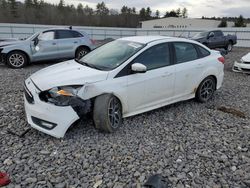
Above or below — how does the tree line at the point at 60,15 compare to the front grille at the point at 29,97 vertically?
above

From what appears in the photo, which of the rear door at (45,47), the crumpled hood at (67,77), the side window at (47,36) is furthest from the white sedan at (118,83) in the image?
the side window at (47,36)

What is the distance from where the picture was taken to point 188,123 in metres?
4.29

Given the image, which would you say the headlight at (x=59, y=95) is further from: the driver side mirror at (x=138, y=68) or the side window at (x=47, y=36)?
the side window at (x=47, y=36)

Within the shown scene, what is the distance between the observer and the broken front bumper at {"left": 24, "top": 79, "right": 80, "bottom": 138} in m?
3.29

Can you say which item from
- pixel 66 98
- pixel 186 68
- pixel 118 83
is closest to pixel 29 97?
pixel 66 98

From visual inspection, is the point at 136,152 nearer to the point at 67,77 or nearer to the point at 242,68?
the point at 67,77

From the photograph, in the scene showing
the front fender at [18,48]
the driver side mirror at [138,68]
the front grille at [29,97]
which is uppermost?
the driver side mirror at [138,68]

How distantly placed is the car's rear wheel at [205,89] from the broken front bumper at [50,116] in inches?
118

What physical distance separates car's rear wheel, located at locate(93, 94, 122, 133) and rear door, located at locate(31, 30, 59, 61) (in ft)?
20.7

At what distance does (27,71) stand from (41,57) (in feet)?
3.19

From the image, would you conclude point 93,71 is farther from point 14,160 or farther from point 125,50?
point 14,160

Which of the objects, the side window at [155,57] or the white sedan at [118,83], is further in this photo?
the side window at [155,57]

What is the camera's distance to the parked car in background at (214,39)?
50.7ft

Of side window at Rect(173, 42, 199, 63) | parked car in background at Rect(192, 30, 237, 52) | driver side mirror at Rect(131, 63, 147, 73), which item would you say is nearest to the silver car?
side window at Rect(173, 42, 199, 63)
